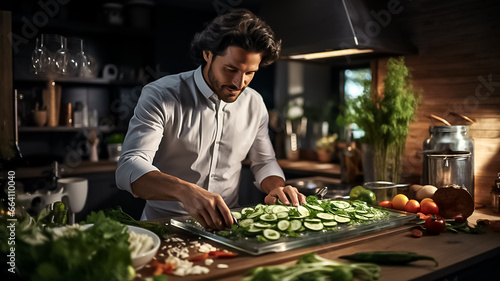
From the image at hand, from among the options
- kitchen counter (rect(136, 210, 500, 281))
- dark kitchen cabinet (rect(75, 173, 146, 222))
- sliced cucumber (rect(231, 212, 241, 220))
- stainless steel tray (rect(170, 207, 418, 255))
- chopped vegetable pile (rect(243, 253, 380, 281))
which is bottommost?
dark kitchen cabinet (rect(75, 173, 146, 222))

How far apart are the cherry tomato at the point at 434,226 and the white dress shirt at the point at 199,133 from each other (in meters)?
0.81

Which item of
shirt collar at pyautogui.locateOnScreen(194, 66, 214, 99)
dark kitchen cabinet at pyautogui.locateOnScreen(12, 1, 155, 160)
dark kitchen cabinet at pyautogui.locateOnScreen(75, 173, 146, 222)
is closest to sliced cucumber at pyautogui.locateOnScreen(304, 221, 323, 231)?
shirt collar at pyautogui.locateOnScreen(194, 66, 214, 99)

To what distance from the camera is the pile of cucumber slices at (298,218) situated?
1.52 metres

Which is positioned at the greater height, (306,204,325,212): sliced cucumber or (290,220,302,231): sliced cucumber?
(306,204,325,212): sliced cucumber

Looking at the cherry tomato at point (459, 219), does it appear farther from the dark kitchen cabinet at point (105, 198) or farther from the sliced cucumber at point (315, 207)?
the dark kitchen cabinet at point (105, 198)

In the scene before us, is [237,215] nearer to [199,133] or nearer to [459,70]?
[199,133]

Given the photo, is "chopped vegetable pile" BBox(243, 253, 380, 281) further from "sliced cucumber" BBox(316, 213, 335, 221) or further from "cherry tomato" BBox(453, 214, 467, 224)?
"cherry tomato" BBox(453, 214, 467, 224)

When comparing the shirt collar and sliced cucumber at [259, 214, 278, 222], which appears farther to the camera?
the shirt collar

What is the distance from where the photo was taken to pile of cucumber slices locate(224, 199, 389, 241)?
4.97 feet

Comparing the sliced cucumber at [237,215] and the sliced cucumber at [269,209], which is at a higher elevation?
the sliced cucumber at [269,209]

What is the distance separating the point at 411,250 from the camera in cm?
151

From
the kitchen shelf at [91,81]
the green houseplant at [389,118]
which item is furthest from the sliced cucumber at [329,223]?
the kitchen shelf at [91,81]

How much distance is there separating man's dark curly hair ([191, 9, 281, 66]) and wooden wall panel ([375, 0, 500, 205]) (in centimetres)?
118

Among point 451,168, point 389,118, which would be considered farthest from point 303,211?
point 389,118
